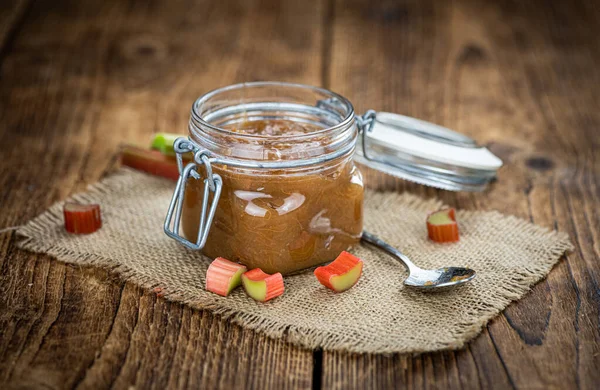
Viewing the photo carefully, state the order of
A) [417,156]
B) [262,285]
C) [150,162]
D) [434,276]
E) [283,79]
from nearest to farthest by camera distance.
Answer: [262,285]
[434,276]
[417,156]
[150,162]
[283,79]

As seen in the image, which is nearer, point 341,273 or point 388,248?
point 341,273

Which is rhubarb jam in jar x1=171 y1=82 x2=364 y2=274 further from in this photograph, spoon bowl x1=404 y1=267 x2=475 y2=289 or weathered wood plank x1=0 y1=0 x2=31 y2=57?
weathered wood plank x1=0 y1=0 x2=31 y2=57

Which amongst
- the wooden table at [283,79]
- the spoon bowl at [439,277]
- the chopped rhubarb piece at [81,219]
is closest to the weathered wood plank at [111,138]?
the wooden table at [283,79]

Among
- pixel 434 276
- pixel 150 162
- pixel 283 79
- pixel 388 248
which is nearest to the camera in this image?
pixel 434 276

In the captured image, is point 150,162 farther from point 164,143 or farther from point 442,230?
point 442,230

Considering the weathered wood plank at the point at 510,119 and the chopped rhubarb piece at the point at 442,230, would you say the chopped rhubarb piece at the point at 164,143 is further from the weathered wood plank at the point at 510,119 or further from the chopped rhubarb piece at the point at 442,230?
the chopped rhubarb piece at the point at 442,230

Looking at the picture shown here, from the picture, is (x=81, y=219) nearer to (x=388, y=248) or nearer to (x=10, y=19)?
(x=388, y=248)

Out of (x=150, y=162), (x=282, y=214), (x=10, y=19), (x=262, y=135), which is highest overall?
(x=262, y=135)

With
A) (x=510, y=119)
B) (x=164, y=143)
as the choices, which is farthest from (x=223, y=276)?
(x=510, y=119)

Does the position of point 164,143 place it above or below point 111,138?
above
